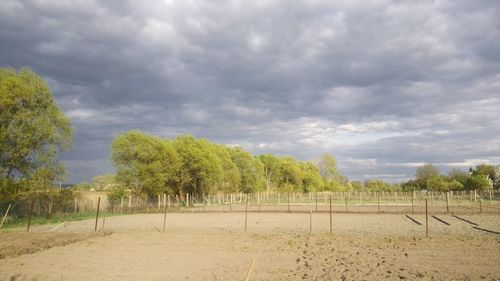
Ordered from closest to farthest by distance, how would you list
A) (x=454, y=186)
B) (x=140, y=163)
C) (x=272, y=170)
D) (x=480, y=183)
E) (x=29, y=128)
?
(x=29, y=128) → (x=140, y=163) → (x=480, y=183) → (x=454, y=186) → (x=272, y=170)

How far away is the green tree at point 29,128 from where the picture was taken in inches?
1256

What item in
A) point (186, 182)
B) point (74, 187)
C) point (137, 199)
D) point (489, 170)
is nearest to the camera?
point (74, 187)

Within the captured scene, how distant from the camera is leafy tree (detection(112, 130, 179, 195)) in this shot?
5481cm

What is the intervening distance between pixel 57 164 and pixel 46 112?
467 cm

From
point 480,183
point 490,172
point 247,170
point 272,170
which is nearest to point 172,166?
point 247,170

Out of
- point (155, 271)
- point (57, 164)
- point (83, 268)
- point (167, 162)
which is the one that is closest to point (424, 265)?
point (155, 271)

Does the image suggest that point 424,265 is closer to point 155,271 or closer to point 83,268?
point 155,271

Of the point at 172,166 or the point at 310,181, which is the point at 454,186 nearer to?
the point at 310,181

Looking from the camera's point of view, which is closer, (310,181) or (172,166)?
(172,166)

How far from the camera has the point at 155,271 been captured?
39.3ft

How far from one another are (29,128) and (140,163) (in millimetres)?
23538

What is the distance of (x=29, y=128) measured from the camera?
107ft

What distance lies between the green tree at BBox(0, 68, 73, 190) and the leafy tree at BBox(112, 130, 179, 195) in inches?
787

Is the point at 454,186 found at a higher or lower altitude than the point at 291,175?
lower
